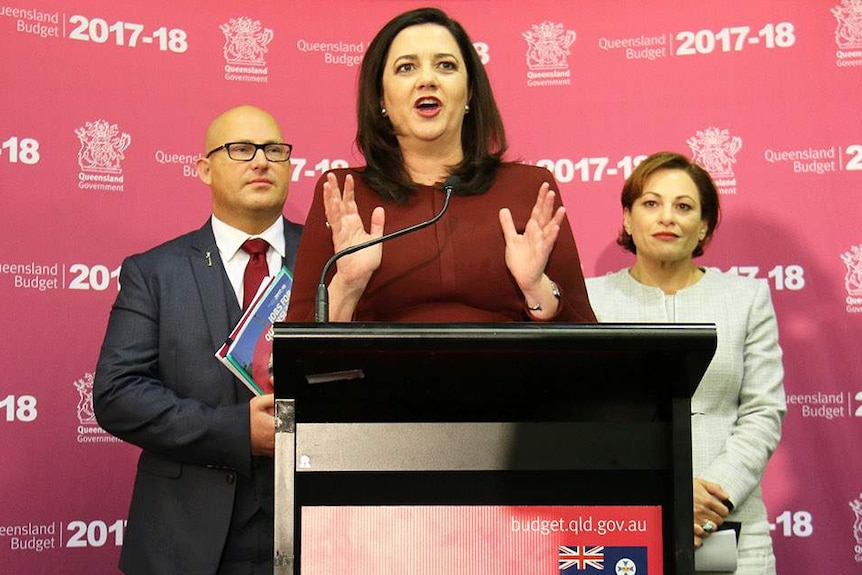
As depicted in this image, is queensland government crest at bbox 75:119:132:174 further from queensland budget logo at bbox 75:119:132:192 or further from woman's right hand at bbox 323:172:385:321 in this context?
woman's right hand at bbox 323:172:385:321

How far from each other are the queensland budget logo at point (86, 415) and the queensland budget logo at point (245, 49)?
117cm

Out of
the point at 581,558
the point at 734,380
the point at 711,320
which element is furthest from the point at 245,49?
the point at 581,558

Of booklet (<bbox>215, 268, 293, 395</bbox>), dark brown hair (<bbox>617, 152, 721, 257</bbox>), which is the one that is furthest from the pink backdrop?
booklet (<bbox>215, 268, 293, 395</bbox>)

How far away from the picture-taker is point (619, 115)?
157 inches

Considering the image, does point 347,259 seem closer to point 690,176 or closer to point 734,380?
point 734,380

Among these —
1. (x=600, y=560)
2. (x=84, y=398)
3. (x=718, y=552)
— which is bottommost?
(x=718, y=552)

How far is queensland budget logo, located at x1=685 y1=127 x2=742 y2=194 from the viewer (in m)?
3.87

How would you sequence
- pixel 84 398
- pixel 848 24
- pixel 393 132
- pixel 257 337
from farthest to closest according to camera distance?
pixel 848 24 < pixel 84 398 < pixel 257 337 < pixel 393 132

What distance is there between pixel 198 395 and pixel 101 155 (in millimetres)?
1227

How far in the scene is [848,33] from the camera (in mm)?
3826

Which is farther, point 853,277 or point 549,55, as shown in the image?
point 549,55

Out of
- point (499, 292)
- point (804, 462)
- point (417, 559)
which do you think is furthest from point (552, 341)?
point (804, 462)

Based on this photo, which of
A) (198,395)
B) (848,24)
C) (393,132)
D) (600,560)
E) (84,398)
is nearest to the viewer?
(600,560)

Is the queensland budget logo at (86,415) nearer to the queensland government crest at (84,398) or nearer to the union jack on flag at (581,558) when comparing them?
the queensland government crest at (84,398)
